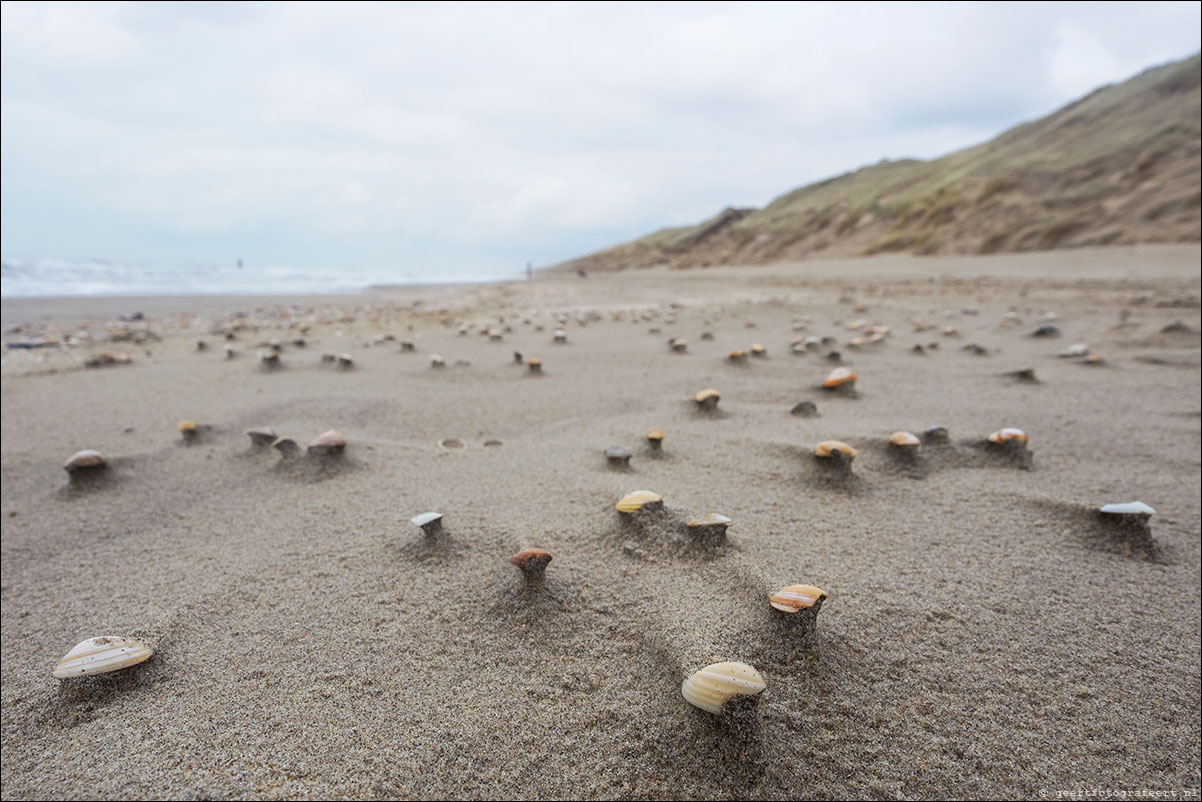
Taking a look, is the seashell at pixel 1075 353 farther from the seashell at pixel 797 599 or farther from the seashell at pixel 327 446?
the seashell at pixel 327 446

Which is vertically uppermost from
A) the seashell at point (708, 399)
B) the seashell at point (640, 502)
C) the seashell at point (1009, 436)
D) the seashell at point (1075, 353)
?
the seashell at point (1075, 353)

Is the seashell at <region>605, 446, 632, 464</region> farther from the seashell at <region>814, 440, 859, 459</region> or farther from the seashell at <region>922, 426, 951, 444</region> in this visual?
the seashell at <region>922, 426, 951, 444</region>

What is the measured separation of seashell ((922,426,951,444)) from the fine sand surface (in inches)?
2.1

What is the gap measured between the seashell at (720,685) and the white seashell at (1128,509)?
4.57 feet

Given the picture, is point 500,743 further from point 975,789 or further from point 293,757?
point 975,789

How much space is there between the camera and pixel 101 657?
111 cm

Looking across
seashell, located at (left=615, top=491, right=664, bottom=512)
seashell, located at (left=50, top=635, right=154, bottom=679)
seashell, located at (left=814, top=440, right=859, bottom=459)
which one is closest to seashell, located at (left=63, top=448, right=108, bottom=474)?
seashell, located at (left=50, top=635, right=154, bottom=679)

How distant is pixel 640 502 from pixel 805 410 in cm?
145

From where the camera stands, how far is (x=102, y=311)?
991 centimetres

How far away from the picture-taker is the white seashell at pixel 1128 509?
1517 millimetres

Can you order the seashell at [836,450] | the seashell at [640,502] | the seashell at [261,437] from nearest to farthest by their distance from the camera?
the seashell at [640,502] → the seashell at [836,450] → the seashell at [261,437]

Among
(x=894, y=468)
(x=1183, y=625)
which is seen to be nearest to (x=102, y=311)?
(x=894, y=468)

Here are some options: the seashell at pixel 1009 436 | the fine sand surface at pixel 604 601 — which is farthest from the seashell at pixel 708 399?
the seashell at pixel 1009 436

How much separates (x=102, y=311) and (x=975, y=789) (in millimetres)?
13649
